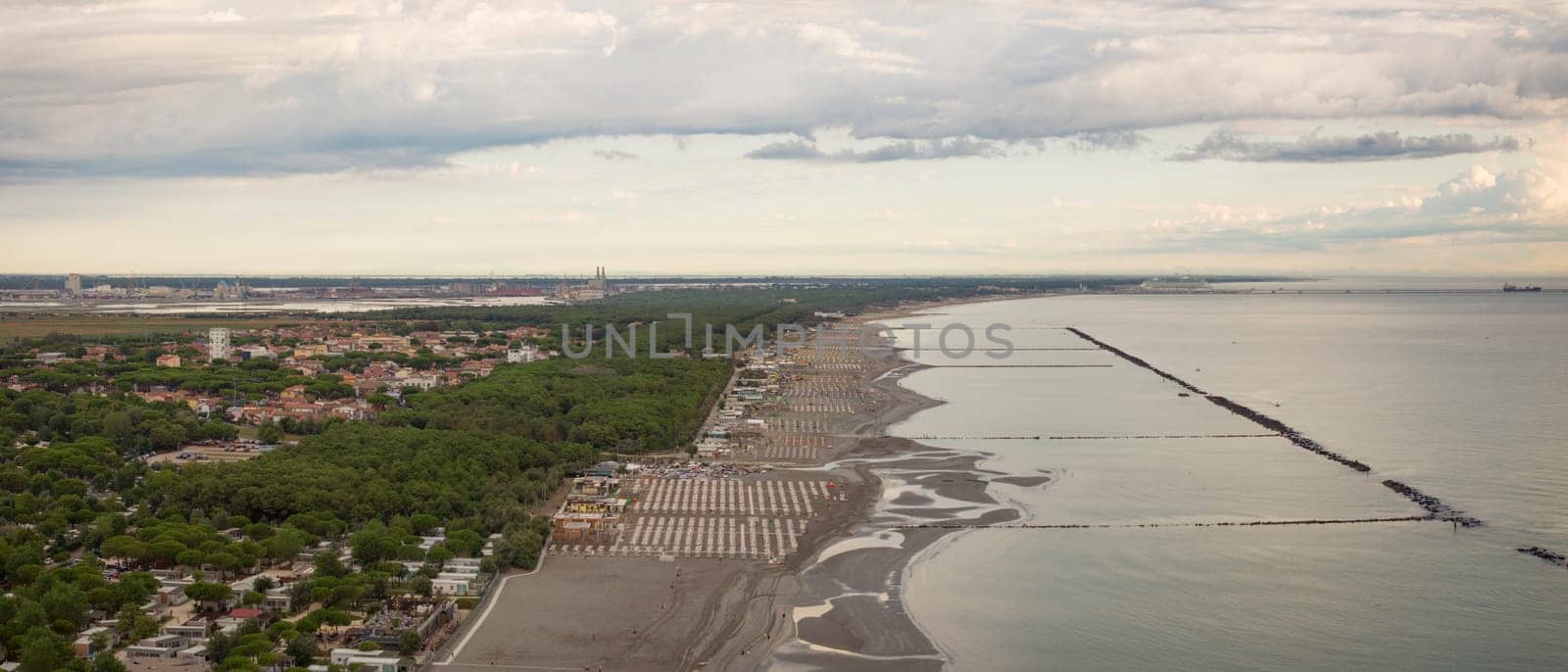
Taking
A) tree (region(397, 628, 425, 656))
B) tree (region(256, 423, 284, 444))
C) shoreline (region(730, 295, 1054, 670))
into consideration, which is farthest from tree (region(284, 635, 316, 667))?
tree (region(256, 423, 284, 444))

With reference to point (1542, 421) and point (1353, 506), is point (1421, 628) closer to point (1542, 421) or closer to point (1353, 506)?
point (1353, 506)

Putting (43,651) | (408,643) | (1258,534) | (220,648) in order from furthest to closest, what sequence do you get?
1. (1258,534)
2. (408,643)
3. (220,648)
4. (43,651)

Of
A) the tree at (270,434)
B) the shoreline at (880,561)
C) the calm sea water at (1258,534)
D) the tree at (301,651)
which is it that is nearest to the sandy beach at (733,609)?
the shoreline at (880,561)

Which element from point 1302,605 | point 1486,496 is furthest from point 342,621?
point 1486,496

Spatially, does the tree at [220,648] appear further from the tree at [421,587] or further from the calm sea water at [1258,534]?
the calm sea water at [1258,534]

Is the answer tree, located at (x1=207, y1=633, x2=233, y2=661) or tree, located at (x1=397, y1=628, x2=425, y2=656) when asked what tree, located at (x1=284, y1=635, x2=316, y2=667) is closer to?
tree, located at (x1=207, y1=633, x2=233, y2=661)

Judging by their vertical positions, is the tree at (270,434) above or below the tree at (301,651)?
above

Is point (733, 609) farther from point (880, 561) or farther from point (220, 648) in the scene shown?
point (220, 648)

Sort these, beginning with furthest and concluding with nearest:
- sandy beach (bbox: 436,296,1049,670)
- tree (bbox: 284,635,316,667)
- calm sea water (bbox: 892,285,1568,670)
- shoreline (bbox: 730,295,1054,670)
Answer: calm sea water (bbox: 892,285,1568,670), shoreline (bbox: 730,295,1054,670), sandy beach (bbox: 436,296,1049,670), tree (bbox: 284,635,316,667)

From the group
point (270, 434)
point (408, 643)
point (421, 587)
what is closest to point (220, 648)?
point (408, 643)
